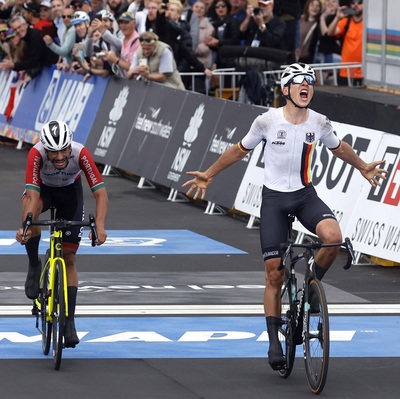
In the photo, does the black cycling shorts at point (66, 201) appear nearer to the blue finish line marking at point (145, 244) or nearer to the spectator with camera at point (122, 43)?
the blue finish line marking at point (145, 244)

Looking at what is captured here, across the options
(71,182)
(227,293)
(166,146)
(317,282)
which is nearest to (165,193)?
(166,146)

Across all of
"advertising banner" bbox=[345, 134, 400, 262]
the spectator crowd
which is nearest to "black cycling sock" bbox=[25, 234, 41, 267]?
"advertising banner" bbox=[345, 134, 400, 262]

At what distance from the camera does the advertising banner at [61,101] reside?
Answer: 22.5 meters

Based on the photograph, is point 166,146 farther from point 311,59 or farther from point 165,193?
point 311,59

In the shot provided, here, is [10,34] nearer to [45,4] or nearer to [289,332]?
[45,4]

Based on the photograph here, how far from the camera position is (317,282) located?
8.98 m

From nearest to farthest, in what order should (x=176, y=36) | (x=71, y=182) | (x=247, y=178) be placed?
(x=71, y=182), (x=247, y=178), (x=176, y=36)

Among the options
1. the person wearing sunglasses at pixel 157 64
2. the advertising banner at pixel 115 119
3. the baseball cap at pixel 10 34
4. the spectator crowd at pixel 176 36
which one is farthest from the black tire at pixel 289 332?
the baseball cap at pixel 10 34

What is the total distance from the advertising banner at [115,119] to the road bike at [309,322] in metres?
11.5

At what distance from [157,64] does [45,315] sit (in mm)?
10763

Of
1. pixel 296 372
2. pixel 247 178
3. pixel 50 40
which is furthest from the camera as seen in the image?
pixel 50 40

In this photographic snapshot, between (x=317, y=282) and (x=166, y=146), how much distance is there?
424 inches

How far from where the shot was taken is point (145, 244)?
15.7m

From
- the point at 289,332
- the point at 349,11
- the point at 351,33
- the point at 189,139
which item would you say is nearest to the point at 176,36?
the point at 351,33
